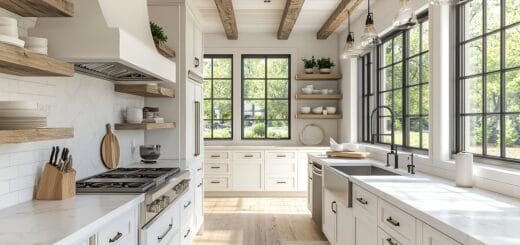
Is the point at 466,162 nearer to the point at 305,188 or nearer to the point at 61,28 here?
the point at 61,28

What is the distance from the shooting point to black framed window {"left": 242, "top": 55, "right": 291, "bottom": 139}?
24.4 feet

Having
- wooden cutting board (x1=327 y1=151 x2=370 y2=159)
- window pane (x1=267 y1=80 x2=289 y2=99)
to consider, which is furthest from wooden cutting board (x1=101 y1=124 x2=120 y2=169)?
window pane (x1=267 y1=80 x2=289 y2=99)

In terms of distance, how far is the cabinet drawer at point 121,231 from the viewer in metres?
1.83

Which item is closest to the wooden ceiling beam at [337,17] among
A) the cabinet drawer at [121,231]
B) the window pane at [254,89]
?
the window pane at [254,89]

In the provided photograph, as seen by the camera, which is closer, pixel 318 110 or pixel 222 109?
pixel 318 110

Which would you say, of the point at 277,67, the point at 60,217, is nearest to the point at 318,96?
the point at 277,67

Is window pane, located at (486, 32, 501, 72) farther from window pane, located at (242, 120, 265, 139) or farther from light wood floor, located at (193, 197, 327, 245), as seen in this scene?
window pane, located at (242, 120, 265, 139)

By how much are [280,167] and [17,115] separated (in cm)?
529

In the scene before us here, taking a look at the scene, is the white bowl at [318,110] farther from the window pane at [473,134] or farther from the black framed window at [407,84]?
the window pane at [473,134]

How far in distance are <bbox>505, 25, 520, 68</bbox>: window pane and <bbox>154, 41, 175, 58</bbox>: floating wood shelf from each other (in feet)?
8.48

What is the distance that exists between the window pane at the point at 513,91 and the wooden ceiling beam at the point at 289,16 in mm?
2611

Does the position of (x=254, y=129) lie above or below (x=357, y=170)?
above

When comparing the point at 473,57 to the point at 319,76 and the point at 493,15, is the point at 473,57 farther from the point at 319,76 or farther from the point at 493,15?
the point at 319,76

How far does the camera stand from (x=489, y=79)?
9.65 ft
